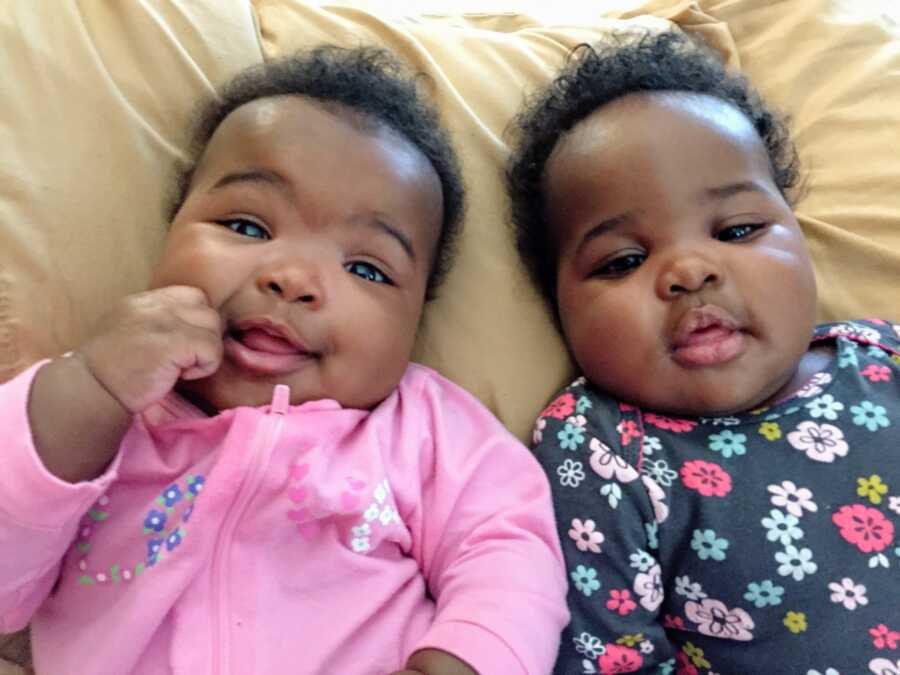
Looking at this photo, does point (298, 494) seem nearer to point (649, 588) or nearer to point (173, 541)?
point (173, 541)

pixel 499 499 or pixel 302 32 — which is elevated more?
pixel 302 32

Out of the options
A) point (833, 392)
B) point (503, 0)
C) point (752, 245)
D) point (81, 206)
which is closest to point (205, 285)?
point (81, 206)

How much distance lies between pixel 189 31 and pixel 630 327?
73cm

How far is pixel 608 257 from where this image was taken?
1099 millimetres

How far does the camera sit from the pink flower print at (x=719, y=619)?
96 cm

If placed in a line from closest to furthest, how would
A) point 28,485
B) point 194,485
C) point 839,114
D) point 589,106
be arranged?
1. point 28,485
2. point 194,485
3. point 589,106
4. point 839,114

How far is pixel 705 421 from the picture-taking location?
3.49ft

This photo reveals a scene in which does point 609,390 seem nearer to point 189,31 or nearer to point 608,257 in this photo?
point 608,257

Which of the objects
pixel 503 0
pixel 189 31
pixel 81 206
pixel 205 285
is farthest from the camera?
pixel 503 0

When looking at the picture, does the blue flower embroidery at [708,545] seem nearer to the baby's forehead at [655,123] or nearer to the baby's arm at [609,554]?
the baby's arm at [609,554]

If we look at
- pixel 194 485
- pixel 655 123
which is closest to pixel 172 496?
pixel 194 485

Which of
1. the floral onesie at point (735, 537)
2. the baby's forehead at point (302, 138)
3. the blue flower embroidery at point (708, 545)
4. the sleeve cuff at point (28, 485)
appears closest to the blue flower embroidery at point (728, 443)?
the floral onesie at point (735, 537)

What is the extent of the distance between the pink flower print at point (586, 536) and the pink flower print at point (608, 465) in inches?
2.5

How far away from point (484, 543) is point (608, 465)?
0.20 meters
